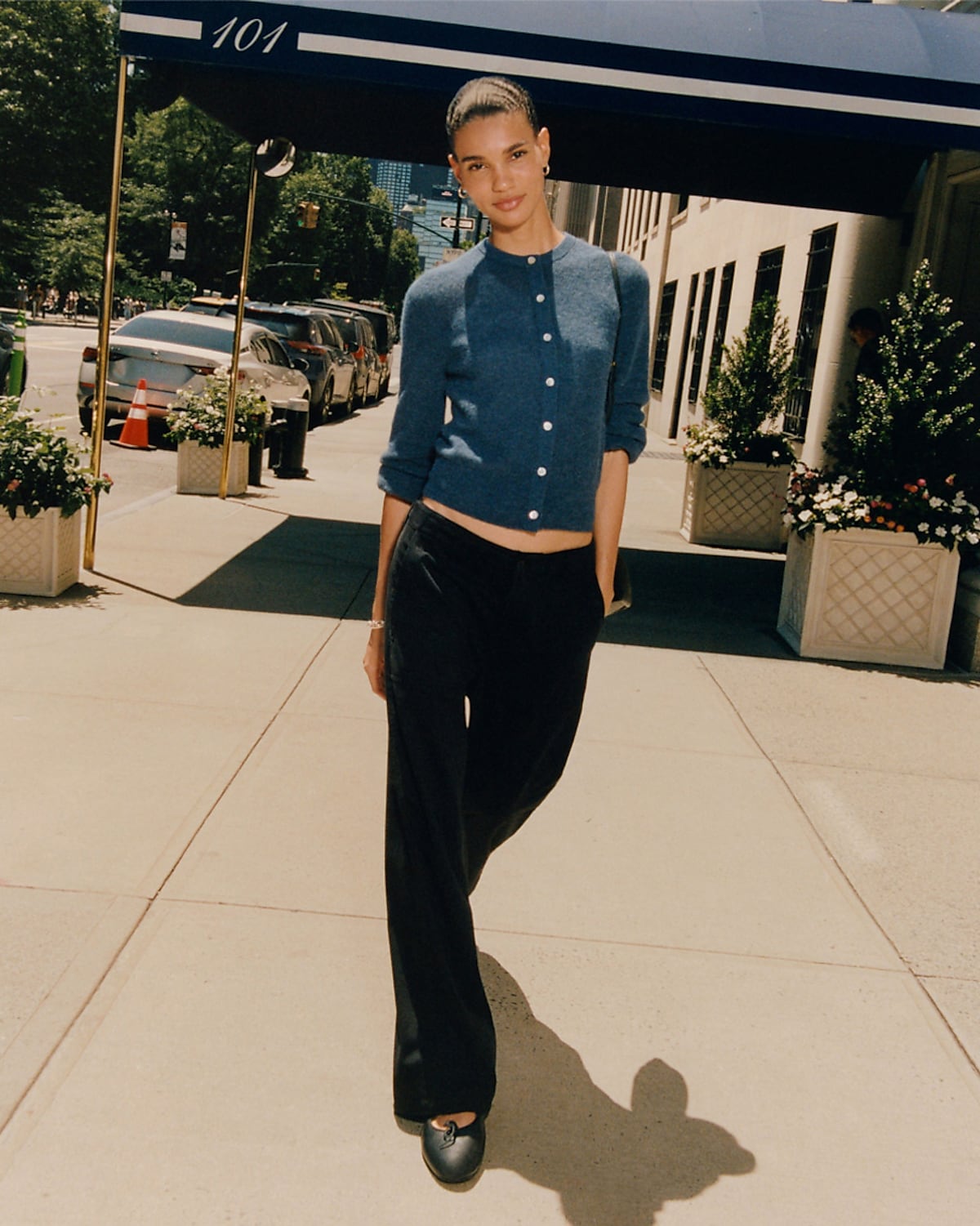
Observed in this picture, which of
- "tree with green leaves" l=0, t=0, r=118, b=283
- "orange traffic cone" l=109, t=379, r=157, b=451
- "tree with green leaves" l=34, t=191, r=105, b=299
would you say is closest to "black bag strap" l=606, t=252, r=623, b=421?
"orange traffic cone" l=109, t=379, r=157, b=451

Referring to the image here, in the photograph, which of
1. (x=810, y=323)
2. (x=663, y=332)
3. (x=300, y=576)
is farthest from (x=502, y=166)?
(x=663, y=332)

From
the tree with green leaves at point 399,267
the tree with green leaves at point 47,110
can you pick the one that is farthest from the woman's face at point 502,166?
the tree with green leaves at point 399,267

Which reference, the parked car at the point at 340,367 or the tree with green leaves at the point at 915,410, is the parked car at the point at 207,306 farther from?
the tree with green leaves at the point at 915,410

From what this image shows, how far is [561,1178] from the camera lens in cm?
278

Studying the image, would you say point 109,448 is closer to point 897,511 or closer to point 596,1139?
point 897,511

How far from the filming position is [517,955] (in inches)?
148

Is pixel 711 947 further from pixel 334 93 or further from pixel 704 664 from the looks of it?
pixel 334 93

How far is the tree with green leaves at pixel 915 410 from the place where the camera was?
768cm

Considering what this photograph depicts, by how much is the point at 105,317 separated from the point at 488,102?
6.05 meters

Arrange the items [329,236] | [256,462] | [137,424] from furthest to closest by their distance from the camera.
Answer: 1. [329,236]
2. [137,424]
3. [256,462]

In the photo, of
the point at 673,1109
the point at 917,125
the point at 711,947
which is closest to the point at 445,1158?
the point at 673,1109

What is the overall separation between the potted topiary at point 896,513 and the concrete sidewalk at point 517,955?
0.80m

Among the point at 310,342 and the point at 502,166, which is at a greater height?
the point at 502,166

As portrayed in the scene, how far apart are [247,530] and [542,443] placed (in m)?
8.23
